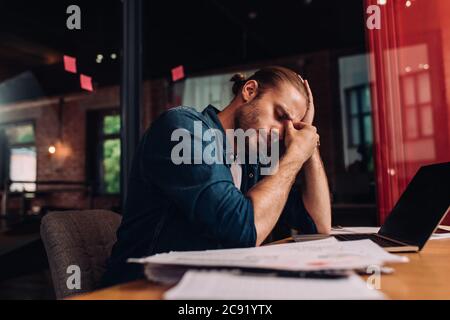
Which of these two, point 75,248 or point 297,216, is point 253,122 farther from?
point 75,248

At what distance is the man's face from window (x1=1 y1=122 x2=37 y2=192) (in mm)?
8772

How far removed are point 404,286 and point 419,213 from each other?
0.45 metres

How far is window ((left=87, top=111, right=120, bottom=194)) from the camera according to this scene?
822 cm

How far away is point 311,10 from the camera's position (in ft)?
17.4

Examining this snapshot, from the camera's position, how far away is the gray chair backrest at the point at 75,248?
89cm

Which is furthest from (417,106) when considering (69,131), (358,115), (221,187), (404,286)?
(69,131)

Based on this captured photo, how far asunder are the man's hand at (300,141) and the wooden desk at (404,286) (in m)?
0.40

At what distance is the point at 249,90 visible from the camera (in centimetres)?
124

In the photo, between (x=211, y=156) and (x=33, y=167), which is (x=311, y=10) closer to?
(x=211, y=156)

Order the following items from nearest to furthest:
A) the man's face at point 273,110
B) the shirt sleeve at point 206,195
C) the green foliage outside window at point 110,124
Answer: the shirt sleeve at point 206,195, the man's face at point 273,110, the green foliage outside window at point 110,124

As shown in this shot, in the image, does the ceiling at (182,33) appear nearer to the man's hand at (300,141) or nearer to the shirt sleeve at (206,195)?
the man's hand at (300,141)

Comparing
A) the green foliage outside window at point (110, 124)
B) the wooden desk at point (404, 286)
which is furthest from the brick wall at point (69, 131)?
the wooden desk at point (404, 286)

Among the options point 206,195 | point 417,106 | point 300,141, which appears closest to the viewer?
point 206,195

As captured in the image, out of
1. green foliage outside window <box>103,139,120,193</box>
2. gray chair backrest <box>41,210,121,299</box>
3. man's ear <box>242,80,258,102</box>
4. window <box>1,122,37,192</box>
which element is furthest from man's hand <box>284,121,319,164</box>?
window <box>1,122,37,192</box>
